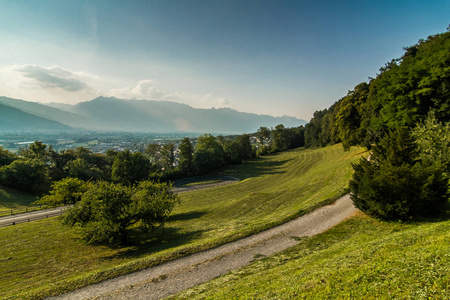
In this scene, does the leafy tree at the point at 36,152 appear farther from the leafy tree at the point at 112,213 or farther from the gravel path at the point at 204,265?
the gravel path at the point at 204,265

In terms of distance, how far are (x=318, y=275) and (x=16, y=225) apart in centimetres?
3831

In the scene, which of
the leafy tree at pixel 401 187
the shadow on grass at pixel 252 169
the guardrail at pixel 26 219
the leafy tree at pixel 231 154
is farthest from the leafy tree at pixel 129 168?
the leafy tree at pixel 401 187

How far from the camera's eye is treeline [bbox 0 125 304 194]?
162 ft

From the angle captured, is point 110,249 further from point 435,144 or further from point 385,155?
point 435,144

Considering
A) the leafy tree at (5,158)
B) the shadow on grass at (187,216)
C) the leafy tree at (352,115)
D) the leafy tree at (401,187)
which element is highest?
the leafy tree at (352,115)

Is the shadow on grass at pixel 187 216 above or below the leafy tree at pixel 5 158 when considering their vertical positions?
below

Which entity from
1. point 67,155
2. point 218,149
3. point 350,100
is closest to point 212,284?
point 350,100

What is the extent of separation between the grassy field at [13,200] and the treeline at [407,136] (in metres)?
54.3

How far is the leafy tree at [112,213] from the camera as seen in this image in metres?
17.4

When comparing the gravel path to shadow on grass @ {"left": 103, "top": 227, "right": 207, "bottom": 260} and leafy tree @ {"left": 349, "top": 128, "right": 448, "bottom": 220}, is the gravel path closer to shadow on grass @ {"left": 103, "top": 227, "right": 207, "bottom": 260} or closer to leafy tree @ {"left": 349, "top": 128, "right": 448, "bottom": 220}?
leafy tree @ {"left": 349, "top": 128, "right": 448, "bottom": 220}

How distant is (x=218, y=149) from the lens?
78688mm

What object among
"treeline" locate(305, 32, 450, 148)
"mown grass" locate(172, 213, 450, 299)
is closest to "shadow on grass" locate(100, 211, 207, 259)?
"mown grass" locate(172, 213, 450, 299)

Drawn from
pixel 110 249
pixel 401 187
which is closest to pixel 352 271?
pixel 401 187

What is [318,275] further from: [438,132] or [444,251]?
[438,132]
